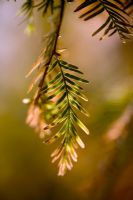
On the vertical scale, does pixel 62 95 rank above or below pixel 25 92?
below

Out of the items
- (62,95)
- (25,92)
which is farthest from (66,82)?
(25,92)

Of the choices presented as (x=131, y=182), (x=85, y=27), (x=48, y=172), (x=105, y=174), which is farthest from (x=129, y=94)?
(x=48, y=172)

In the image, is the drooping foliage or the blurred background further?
the blurred background

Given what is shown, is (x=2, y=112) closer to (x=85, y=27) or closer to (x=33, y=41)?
(x=33, y=41)

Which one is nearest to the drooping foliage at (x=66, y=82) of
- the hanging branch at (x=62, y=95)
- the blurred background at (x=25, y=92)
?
the hanging branch at (x=62, y=95)

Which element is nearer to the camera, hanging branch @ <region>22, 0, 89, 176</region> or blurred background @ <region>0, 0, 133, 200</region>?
hanging branch @ <region>22, 0, 89, 176</region>

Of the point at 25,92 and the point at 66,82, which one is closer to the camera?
the point at 66,82

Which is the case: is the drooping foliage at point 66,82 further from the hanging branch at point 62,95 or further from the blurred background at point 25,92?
the blurred background at point 25,92

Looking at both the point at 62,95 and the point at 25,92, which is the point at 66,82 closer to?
the point at 62,95

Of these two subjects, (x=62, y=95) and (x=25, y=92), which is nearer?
(x=62, y=95)

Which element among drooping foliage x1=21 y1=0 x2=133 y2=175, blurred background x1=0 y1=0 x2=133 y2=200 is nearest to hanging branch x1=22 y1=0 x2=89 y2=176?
drooping foliage x1=21 y1=0 x2=133 y2=175

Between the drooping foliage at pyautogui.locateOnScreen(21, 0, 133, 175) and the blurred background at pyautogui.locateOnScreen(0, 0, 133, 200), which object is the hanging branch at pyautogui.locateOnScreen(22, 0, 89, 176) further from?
the blurred background at pyautogui.locateOnScreen(0, 0, 133, 200)
